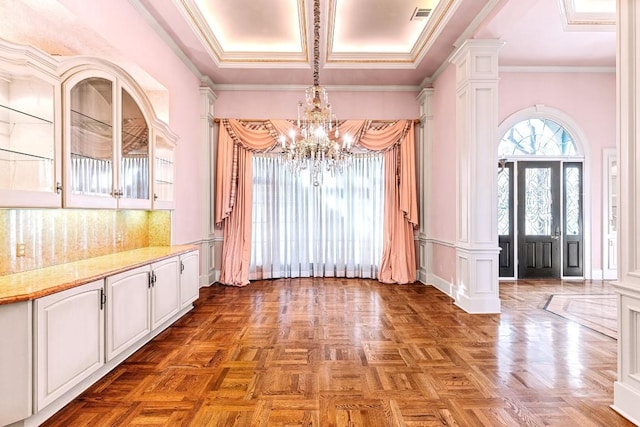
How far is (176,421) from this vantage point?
2113 millimetres

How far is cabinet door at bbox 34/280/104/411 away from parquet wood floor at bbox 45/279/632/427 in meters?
0.22

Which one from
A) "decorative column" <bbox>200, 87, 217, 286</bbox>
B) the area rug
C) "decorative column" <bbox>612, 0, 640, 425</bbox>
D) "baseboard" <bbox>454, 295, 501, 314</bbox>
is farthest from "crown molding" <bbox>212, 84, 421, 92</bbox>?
"decorative column" <bbox>612, 0, 640, 425</bbox>

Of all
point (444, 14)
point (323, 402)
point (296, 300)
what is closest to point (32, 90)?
point (323, 402)

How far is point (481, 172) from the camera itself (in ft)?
14.1

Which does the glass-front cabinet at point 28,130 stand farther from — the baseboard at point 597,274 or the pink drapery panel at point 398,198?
the baseboard at point 597,274

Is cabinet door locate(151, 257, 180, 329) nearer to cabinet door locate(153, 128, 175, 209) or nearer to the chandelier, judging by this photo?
cabinet door locate(153, 128, 175, 209)

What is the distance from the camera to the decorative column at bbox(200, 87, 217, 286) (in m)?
5.80

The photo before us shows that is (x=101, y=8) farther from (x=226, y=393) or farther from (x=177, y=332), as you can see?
(x=226, y=393)

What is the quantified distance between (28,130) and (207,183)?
12.1 ft

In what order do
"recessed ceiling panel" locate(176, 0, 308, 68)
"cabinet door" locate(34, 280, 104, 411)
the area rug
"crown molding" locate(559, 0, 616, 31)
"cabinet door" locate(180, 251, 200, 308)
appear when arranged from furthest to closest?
1. "crown molding" locate(559, 0, 616, 31)
2. "recessed ceiling panel" locate(176, 0, 308, 68)
3. "cabinet door" locate(180, 251, 200, 308)
4. the area rug
5. "cabinet door" locate(34, 280, 104, 411)

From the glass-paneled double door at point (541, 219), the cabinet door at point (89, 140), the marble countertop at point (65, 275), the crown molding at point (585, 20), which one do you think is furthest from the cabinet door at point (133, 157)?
the glass-paneled double door at point (541, 219)

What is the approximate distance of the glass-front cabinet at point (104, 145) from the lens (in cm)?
264

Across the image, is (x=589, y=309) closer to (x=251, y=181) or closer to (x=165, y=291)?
(x=165, y=291)

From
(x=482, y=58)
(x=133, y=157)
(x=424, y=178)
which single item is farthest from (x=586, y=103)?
(x=133, y=157)
